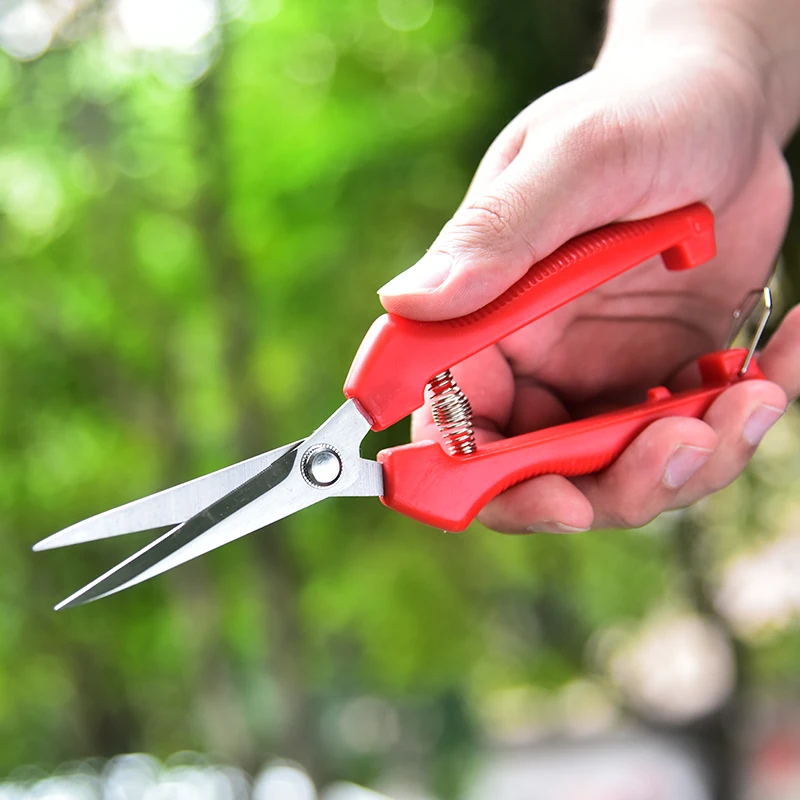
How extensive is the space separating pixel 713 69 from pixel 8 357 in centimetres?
307

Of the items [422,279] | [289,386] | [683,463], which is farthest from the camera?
[289,386]

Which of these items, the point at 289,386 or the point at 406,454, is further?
the point at 289,386

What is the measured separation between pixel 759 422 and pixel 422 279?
0.98ft

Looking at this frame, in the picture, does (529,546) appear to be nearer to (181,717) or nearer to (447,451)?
(181,717)

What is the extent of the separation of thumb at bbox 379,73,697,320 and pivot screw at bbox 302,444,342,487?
0.10 meters

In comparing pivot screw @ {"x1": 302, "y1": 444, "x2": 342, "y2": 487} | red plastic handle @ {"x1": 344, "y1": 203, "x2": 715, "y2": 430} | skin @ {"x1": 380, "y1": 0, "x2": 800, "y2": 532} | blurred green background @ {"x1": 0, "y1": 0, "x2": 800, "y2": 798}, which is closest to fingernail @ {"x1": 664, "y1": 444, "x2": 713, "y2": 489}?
skin @ {"x1": 380, "y1": 0, "x2": 800, "y2": 532}

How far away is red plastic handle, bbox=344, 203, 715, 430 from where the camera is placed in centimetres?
59

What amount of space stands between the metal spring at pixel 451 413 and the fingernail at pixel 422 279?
0.06m

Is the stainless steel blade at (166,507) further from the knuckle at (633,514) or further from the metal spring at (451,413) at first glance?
the knuckle at (633,514)

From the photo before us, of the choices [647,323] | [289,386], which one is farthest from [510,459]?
[289,386]

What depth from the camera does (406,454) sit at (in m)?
0.62

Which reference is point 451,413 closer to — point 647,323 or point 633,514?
point 633,514

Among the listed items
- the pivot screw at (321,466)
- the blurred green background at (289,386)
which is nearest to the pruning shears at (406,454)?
the pivot screw at (321,466)

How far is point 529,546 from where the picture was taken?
4.04 m
